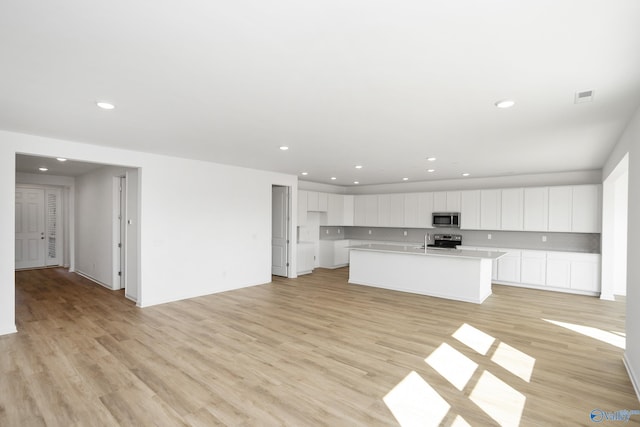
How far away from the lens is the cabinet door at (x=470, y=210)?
7781mm

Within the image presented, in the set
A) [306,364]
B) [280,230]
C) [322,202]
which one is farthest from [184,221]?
[322,202]

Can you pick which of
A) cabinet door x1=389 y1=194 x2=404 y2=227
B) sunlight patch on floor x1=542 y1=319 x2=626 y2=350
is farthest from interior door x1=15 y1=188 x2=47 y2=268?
sunlight patch on floor x1=542 y1=319 x2=626 y2=350

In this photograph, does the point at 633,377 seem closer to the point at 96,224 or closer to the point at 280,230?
the point at 280,230

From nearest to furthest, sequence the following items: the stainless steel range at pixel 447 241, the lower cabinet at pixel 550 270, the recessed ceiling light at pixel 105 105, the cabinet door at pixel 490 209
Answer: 1. the recessed ceiling light at pixel 105 105
2. the lower cabinet at pixel 550 270
3. the cabinet door at pixel 490 209
4. the stainless steel range at pixel 447 241

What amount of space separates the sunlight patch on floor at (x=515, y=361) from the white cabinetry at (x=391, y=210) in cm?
546

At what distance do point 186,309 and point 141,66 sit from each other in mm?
3967

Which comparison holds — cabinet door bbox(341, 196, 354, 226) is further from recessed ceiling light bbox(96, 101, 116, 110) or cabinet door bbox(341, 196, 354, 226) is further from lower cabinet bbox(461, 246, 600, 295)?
→ recessed ceiling light bbox(96, 101, 116, 110)

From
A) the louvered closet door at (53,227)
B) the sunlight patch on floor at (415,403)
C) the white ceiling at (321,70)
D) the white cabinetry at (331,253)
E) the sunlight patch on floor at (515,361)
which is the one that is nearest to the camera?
the white ceiling at (321,70)

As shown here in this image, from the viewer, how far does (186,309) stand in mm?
5125

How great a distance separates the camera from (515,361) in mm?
3357

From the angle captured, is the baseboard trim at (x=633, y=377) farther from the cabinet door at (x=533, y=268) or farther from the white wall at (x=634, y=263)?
the cabinet door at (x=533, y=268)

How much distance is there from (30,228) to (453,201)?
36.3ft

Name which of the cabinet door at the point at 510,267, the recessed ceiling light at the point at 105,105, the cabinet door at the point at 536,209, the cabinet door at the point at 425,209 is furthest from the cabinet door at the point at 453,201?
the recessed ceiling light at the point at 105,105

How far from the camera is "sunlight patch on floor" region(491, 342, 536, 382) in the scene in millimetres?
3119
